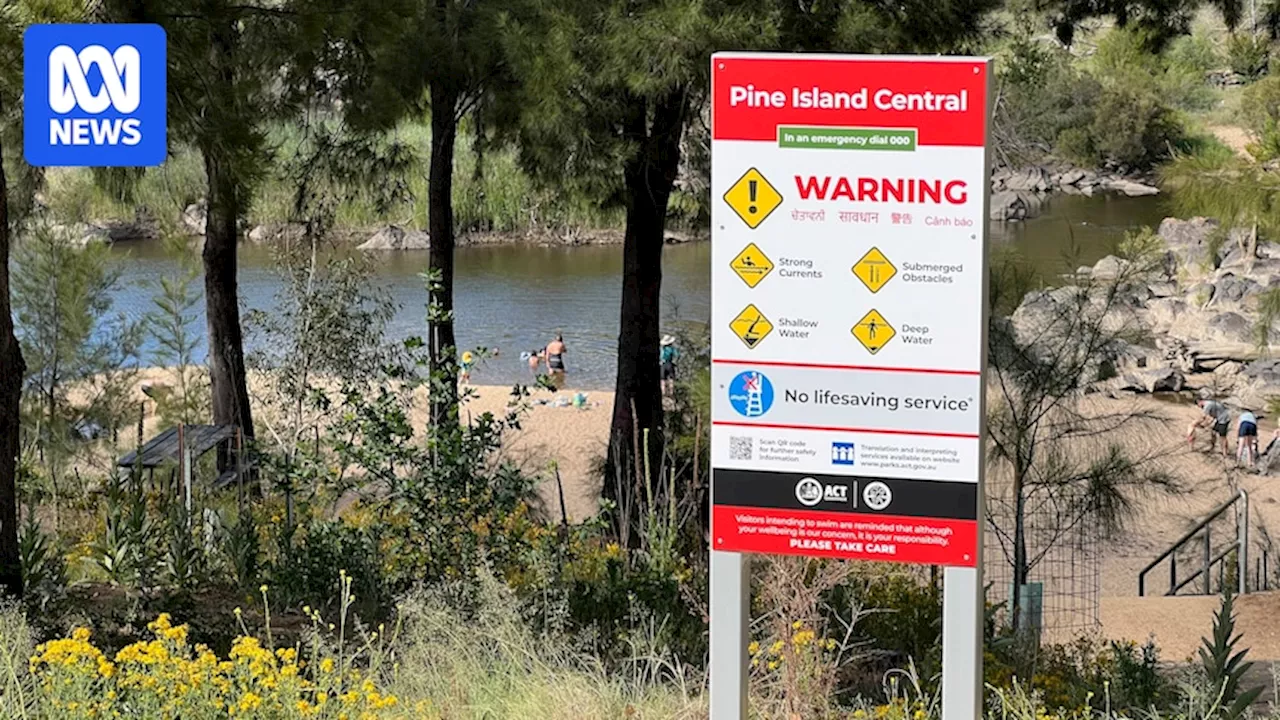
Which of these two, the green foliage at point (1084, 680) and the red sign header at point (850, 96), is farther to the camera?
the green foliage at point (1084, 680)

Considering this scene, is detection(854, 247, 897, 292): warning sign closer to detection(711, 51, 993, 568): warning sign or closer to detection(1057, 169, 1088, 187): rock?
detection(711, 51, 993, 568): warning sign

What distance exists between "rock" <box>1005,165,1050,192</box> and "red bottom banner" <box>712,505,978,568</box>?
41.0 meters

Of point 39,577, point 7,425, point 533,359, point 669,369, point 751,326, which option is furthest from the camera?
point 533,359

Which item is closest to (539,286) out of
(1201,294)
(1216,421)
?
(1201,294)

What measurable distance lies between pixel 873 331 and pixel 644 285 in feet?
31.0

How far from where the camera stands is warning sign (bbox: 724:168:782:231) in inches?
139

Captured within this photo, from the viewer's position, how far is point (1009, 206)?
40.7 meters

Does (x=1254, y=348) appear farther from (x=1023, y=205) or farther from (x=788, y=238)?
(x=788, y=238)

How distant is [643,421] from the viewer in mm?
12852

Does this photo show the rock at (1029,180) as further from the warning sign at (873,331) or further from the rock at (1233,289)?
the warning sign at (873,331)

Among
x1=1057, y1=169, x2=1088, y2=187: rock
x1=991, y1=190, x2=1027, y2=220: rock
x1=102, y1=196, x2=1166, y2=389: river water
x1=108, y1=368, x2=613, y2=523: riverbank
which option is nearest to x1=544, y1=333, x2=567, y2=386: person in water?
x1=108, y1=368, x2=613, y2=523: riverbank

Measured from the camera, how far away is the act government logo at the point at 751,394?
3564 mm

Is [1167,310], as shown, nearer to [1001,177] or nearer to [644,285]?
[1001,177]

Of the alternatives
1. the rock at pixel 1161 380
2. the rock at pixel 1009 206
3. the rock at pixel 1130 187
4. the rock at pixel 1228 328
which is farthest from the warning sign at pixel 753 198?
the rock at pixel 1130 187
